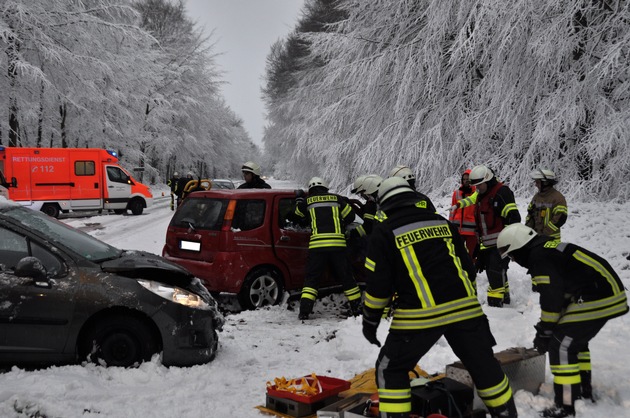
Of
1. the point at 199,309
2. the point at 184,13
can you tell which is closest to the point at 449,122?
the point at 199,309

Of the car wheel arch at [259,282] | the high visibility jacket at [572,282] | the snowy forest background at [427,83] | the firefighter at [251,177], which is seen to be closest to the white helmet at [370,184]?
the car wheel arch at [259,282]

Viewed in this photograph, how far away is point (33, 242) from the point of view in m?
4.70

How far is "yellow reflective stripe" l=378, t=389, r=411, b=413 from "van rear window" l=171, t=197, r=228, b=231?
4.20m

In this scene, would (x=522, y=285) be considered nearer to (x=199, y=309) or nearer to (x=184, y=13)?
(x=199, y=309)

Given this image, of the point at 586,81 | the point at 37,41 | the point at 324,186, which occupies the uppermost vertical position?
the point at 37,41

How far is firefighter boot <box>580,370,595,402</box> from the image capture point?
13.4 ft

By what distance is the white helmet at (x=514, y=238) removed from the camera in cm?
384

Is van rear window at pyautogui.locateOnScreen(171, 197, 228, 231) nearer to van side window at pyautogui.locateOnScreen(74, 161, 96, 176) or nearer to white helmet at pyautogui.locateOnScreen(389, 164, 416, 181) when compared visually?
white helmet at pyautogui.locateOnScreen(389, 164, 416, 181)

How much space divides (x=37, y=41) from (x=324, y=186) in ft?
46.0

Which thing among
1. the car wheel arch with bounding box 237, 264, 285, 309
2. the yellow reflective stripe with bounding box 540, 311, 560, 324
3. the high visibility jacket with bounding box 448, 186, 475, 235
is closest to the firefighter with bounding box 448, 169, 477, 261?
the high visibility jacket with bounding box 448, 186, 475, 235

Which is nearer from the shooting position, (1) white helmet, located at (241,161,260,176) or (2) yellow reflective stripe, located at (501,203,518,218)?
(2) yellow reflective stripe, located at (501,203,518,218)

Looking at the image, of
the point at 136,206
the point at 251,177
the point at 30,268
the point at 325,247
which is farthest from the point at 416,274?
the point at 136,206

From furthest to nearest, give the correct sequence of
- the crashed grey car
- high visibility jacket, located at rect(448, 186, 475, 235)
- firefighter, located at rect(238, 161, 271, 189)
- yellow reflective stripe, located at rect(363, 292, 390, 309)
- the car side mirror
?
firefighter, located at rect(238, 161, 271, 189) < high visibility jacket, located at rect(448, 186, 475, 235) < the crashed grey car < the car side mirror < yellow reflective stripe, located at rect(363, 292, 390, 309)

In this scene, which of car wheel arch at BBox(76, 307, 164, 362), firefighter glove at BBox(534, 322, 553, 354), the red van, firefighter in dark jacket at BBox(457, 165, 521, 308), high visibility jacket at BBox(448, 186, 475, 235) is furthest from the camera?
high visibility jacket at BBox(448, 186, 475, 235)
